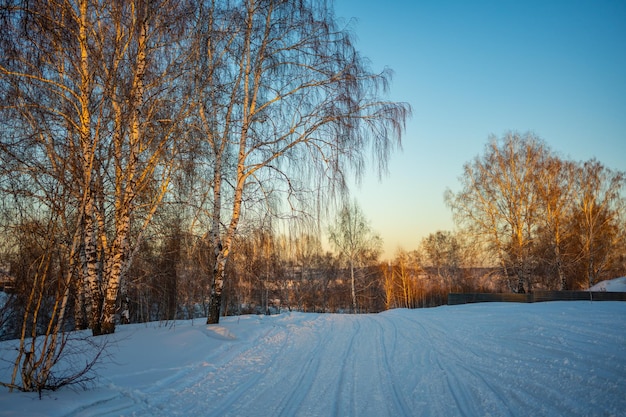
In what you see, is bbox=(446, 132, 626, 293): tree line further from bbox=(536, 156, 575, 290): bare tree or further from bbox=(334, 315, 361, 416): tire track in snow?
bbox=(334, 315, 361, 416): tire track in snow

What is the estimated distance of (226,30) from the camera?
27.4 feet

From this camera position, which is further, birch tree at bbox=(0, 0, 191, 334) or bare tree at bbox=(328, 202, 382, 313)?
bare tree at bbox=(328, 202, 382, 313)

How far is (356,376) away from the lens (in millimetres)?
4477

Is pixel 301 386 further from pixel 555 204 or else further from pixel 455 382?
pixel 555 204

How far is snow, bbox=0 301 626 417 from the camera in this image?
10.8 ft

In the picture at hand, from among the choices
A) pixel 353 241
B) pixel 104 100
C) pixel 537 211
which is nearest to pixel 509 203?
pixel 537 211

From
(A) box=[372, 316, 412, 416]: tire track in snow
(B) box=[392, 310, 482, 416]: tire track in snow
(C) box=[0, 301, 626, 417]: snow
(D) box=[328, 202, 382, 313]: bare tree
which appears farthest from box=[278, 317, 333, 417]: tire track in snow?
(D) box=[328, 202, 382, 313]: bare tree

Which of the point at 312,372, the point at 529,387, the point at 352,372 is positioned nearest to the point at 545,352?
the point at 529,387

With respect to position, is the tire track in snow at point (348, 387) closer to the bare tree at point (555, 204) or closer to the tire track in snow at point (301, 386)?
the tire track in snow at point (301, 386)

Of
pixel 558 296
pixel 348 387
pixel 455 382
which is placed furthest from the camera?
pixel 558 296

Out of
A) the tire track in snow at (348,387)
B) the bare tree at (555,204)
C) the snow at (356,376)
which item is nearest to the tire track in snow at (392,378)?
the snow at (356,376)

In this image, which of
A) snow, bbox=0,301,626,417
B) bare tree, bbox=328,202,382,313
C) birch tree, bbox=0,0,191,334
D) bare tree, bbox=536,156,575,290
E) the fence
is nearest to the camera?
snow, bbox=0,301,626,417

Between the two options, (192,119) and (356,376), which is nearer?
(356,376)

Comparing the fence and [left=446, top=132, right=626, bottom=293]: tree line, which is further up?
[left=446, top=132, right=626, bottom=293]: tree line
